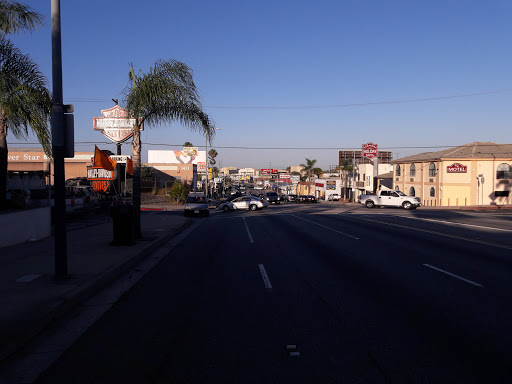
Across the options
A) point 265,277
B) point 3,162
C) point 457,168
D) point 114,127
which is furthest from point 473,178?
point 3,162

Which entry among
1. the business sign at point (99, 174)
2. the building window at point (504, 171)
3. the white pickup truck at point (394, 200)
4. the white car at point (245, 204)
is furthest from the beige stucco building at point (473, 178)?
the business sign at point (99, 174)

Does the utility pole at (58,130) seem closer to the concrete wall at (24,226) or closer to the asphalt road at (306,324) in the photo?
the asphalt road at (306,324)

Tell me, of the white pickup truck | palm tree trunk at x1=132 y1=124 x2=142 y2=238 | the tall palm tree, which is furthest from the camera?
the white pickup truck

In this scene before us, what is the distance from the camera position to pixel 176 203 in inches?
1874

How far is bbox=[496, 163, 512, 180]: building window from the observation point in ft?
174

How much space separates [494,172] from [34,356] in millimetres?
57554

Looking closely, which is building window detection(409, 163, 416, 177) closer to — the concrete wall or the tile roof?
the tile roof

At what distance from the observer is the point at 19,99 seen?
13359 mm

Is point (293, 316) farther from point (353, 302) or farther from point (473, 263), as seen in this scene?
point (473, 263)

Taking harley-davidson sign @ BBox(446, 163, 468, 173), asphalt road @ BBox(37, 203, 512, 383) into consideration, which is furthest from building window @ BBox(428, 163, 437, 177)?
asphalt road @ BBox(37, 203, 512, 383)

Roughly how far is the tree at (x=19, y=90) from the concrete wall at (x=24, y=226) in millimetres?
878

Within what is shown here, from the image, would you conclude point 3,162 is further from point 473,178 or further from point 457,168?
point 473,178

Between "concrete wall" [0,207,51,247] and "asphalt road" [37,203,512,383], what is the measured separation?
564 centimetres

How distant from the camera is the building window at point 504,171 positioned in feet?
174
